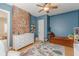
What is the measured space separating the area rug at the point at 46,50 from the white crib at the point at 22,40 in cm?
11

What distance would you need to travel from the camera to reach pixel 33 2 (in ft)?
4.16

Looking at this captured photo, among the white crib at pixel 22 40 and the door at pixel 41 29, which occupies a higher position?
the door at pixel 41 29

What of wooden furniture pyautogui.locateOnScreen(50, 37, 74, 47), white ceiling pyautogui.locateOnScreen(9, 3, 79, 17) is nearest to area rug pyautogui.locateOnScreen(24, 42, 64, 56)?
wooden furniture pyautogui.locateOnScreen(50, 37, 74, 47)

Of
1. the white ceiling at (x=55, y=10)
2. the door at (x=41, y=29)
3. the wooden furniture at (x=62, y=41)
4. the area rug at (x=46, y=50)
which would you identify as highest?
the white ceiling at (x=55, y=10)

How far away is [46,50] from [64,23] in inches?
17.3

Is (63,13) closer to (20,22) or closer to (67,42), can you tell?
(67,42)

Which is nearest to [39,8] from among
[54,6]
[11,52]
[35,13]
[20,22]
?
[35,13]

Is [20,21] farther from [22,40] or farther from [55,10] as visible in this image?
[55,10]

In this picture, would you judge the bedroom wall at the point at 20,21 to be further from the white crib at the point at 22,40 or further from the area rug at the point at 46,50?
the area rug at the point at 46,50

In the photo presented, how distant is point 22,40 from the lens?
131 cm

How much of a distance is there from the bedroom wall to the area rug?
10.7 inches

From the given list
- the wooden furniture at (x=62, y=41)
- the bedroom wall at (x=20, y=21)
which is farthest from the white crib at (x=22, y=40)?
the wooden furniture at (x=62, y=41)

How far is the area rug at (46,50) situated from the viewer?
1289 mm

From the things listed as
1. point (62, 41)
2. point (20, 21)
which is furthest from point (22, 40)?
point (62, 41)
